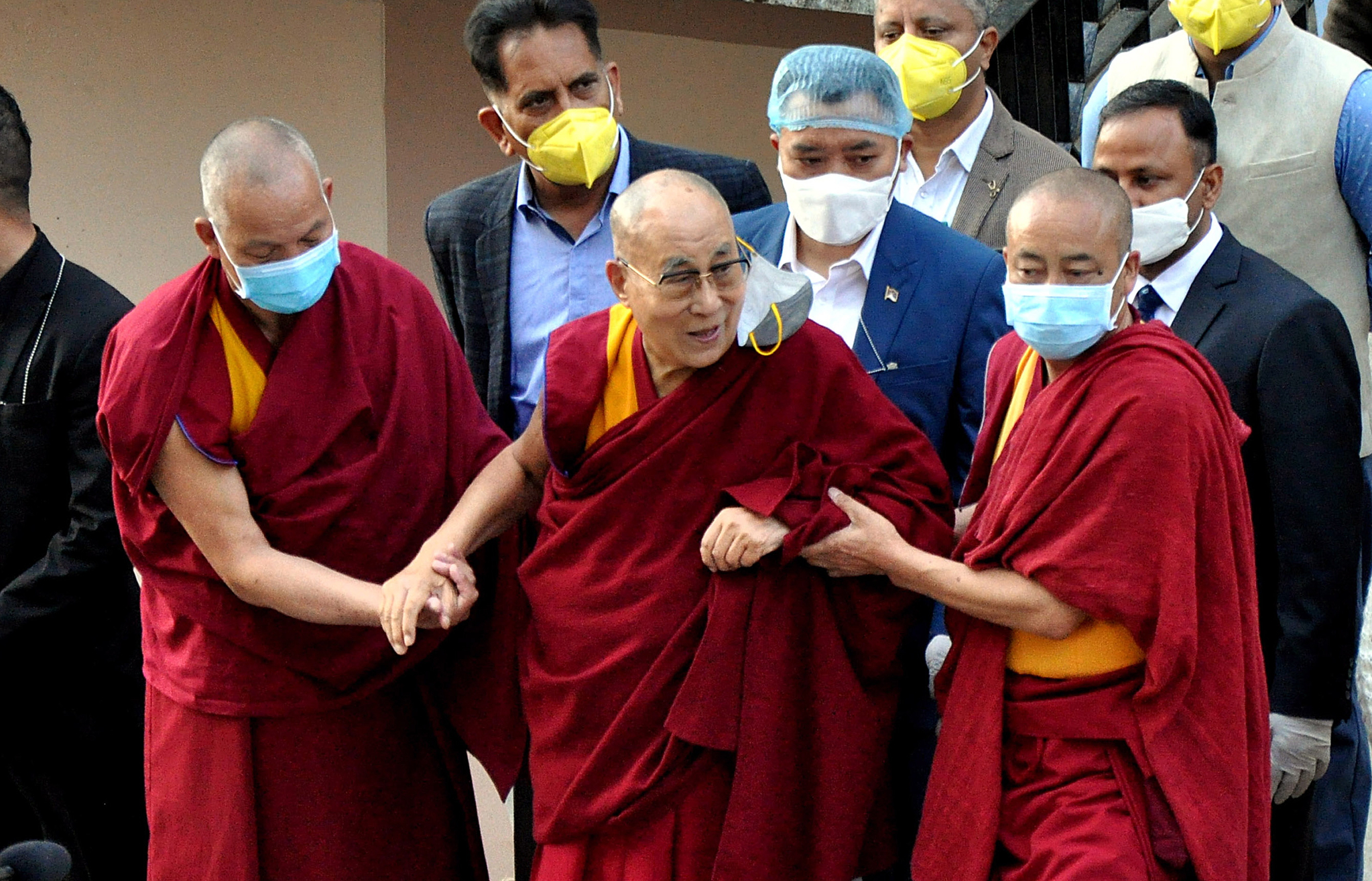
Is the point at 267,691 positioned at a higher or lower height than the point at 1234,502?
lower

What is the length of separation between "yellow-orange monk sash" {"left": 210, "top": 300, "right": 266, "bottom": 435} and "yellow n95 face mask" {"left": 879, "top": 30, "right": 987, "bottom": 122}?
1648 mm

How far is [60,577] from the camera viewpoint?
3.44 m

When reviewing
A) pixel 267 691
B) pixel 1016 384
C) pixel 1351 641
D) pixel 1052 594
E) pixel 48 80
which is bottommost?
pixel 267 691

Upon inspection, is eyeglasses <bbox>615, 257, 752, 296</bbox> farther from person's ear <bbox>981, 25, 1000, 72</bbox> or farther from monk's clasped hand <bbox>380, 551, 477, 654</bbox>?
person's ear <bbox>981, 25, 1000, 72</bbox>

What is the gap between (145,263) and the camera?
5699 millimetres

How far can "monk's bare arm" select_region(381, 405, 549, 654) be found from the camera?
283 cm

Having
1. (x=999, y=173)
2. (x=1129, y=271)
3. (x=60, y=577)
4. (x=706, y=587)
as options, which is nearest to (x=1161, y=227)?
(x=1129, y=271)

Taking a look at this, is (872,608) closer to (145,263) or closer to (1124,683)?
(1124,683)

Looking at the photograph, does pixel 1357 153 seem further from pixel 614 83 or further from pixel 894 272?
pixel 614 83

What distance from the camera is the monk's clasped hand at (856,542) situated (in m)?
2.70

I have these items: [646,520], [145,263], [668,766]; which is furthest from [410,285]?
[145,263]

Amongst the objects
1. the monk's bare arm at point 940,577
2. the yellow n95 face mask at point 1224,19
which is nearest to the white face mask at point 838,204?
the monk's bare arm at point 940,577

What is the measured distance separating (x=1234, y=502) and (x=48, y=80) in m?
4.50

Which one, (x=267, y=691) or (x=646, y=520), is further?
(x=267, y=691)
